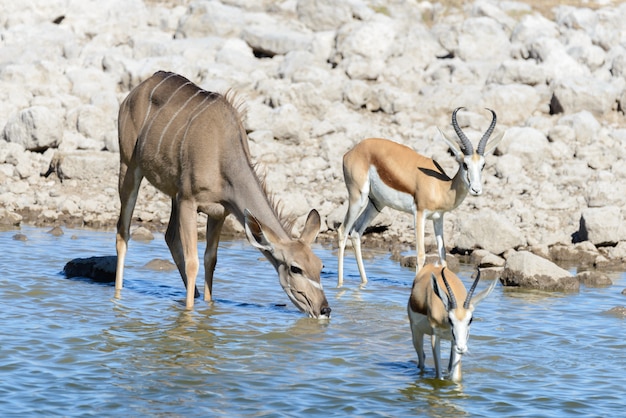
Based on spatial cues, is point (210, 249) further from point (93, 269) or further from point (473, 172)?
point (473, 172)

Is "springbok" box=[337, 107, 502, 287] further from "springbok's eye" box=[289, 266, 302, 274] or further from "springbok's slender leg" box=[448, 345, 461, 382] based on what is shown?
"springbok's slender leg" box=[448, 345, 461, 382]

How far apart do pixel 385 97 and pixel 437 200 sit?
8.97 m

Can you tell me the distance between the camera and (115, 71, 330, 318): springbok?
419 inches

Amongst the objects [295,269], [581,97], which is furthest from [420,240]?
[581,97]

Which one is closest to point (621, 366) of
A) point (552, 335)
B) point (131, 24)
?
point (552, 335)

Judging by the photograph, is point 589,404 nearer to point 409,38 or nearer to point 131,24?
point 409,38

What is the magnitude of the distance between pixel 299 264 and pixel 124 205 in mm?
3046

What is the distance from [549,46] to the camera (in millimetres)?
25250

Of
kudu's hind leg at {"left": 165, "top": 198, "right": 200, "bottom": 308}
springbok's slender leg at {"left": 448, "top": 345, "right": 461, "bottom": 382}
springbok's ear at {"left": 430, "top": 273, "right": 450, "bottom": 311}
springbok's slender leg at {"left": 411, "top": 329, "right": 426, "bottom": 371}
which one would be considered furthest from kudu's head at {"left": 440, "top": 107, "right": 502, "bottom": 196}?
springbok's ear at {"left": 430, "top": 273, "right": 450, "bottom": 311}

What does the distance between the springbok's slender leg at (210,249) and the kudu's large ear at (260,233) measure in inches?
41.4

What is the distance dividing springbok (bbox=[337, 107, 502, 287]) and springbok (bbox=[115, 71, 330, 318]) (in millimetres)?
2982

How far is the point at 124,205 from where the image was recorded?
12570mm

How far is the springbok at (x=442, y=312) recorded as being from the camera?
26.2 ft

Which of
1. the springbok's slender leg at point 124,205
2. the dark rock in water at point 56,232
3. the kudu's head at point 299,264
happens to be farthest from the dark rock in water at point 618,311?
the dark rock in water at point 56,232
